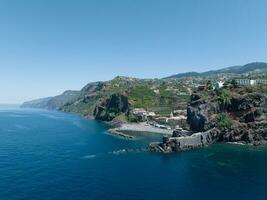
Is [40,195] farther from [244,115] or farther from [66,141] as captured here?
[244,115]

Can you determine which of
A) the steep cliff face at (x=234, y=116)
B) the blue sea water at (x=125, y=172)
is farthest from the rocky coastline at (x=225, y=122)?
the blue sea water at (x=125, y=172)

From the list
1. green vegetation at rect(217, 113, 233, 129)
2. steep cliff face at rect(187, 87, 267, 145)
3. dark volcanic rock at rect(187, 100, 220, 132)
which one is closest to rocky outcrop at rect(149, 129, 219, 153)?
steep cliff face at rect(187, 87, 267, 145)

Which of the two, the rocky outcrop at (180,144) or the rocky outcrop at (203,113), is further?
the rocky outcrop at (203,113)

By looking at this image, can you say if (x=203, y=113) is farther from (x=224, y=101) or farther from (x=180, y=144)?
(x=180, y=144)

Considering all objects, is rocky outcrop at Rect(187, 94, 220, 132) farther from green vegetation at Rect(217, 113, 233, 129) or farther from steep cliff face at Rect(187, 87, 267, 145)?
green vegetation at Rect(217, 113, 233, 129)

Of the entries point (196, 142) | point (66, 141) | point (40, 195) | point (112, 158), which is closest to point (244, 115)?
point (196, 142)

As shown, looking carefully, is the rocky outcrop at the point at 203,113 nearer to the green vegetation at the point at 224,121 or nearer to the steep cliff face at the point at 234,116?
the steep cliff face at the point at 234,116
